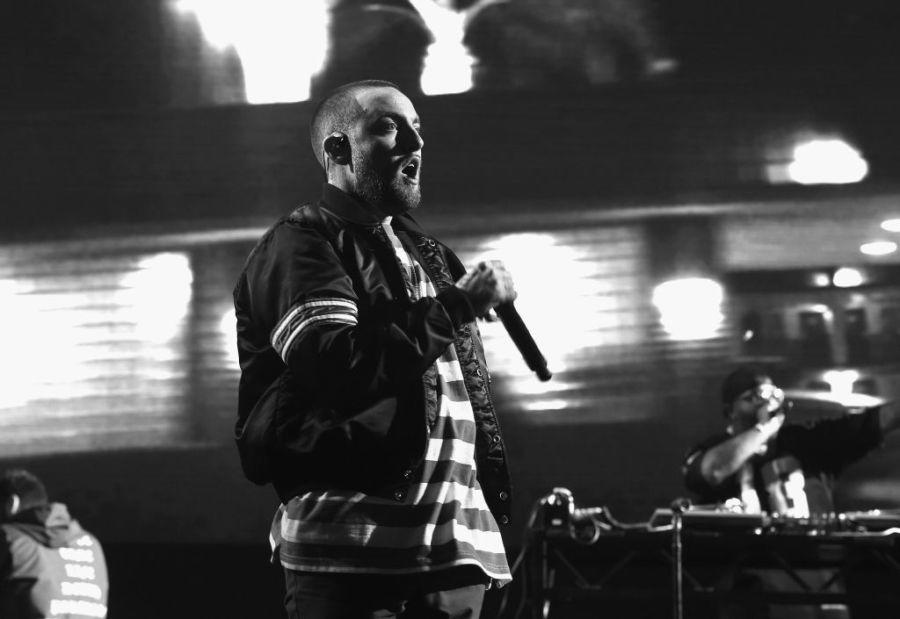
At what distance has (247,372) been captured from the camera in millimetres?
1369

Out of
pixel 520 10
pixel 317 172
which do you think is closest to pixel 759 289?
pixel 520 10

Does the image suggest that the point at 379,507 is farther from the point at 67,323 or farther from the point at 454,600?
the point at 67,323

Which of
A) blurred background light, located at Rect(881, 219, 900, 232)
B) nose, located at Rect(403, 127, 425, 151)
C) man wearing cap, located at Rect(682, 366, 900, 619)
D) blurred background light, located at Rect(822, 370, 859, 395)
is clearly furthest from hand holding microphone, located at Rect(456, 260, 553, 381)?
blurred background light, located at Rect(881, 219, 900, 232)

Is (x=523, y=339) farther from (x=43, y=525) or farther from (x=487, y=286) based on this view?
(x=43, y=525)

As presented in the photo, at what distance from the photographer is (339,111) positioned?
1.50m

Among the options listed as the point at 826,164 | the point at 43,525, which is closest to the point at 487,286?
the point at 43,525

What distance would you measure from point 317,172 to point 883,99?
2.10 m

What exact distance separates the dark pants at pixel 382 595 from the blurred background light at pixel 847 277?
9.50 ft

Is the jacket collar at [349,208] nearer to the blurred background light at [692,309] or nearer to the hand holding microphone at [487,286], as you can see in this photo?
the hand holding microphone at [487,286]

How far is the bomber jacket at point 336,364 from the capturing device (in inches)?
49.1

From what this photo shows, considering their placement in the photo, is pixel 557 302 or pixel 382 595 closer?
pixel 382 595

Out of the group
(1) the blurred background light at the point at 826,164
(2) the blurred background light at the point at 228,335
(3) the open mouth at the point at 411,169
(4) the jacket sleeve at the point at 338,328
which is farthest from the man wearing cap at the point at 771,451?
(4) the jacket sleeve at the point at 338,328

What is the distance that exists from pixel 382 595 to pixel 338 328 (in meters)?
0.32

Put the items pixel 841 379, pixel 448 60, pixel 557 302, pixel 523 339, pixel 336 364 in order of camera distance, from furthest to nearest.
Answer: pixel 448 60, pixel 557 302, pixel 841 379, pixel 523 339, pixel 336 364
